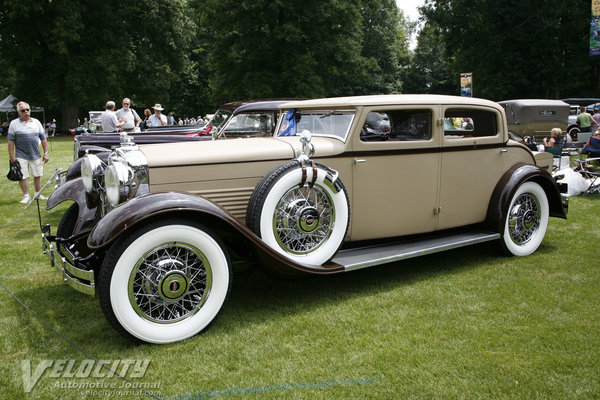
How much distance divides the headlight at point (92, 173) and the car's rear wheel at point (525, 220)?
157 inches

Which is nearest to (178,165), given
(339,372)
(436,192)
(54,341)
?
(54,341)

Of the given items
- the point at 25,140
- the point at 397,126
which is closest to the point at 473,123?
the point at 397,126

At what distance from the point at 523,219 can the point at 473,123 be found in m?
1.18

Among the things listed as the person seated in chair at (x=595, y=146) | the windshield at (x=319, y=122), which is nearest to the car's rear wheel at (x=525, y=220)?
the windshield at (x=319, y=122)

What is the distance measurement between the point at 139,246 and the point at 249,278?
1.72m

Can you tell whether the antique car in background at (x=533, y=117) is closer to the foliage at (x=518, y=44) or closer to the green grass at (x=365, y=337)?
the green grass at (x=365, y=337)

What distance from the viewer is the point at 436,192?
4.55 metres

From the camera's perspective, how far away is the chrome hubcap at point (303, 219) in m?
3.74

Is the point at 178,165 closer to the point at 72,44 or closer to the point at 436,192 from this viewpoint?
the point at 436,192

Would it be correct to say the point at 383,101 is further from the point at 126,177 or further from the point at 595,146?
the point at 595,146

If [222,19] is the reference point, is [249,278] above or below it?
below

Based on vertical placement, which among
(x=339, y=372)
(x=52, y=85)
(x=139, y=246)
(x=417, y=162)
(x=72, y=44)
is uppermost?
(x=72, y=44)

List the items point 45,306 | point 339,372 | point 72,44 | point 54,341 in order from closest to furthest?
point 339,372 → point 54,341 → point 45,306 → point 72,44

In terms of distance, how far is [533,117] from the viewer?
626 inches
